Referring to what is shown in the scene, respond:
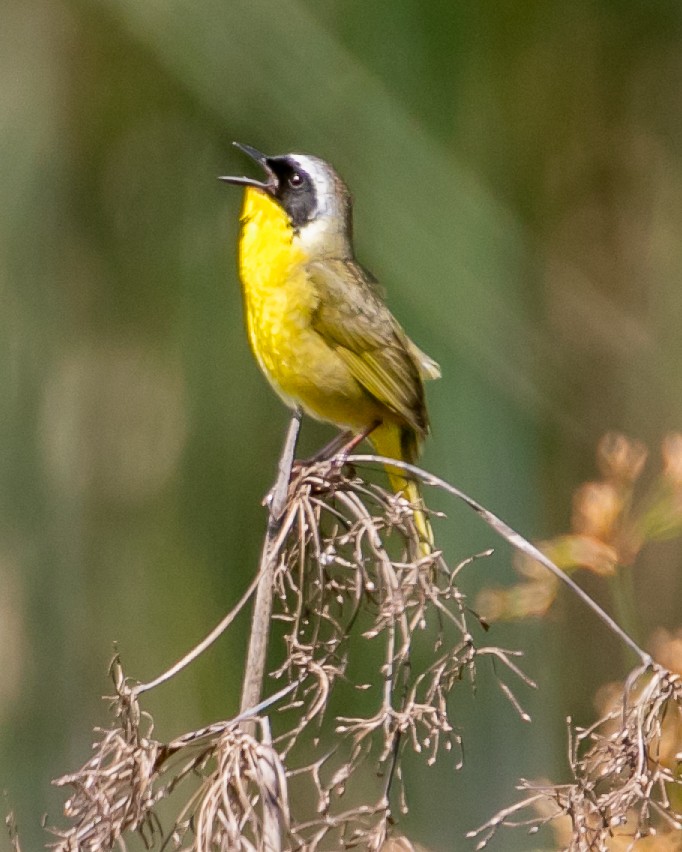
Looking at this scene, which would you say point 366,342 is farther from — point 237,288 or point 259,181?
point 237,288

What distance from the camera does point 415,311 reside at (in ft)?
8.30

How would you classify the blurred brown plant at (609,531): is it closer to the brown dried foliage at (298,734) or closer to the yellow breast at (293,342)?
the brown dried foliage at (298,734)

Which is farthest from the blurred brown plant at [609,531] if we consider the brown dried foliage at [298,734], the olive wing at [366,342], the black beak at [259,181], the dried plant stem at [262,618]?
the black beak at [259,181]

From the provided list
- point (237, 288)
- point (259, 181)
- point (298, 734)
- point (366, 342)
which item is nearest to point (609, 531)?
point (298, 734)

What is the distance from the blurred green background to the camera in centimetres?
258

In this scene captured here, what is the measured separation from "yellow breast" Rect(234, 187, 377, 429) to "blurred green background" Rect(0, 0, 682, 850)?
29 cm

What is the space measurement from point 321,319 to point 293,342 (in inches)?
2.7

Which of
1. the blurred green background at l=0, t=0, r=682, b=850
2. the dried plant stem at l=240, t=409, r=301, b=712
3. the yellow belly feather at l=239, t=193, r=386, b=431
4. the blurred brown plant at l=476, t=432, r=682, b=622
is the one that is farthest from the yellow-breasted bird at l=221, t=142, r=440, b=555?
the dried plant stem at l=240, t=409, r=301, b=712

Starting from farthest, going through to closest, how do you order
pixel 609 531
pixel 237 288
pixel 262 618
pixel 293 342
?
pixel 237 288 < pixel 293 342 < pixel 609 531 < pixel 262 618

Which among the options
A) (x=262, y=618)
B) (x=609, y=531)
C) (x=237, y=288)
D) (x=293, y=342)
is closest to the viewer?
(x=262, y=618)

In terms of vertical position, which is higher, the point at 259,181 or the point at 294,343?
the point at 259,181

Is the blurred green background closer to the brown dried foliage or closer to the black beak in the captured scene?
the black beak

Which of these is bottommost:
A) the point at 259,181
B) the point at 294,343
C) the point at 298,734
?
the point at 298,734

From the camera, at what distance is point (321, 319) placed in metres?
2.24
